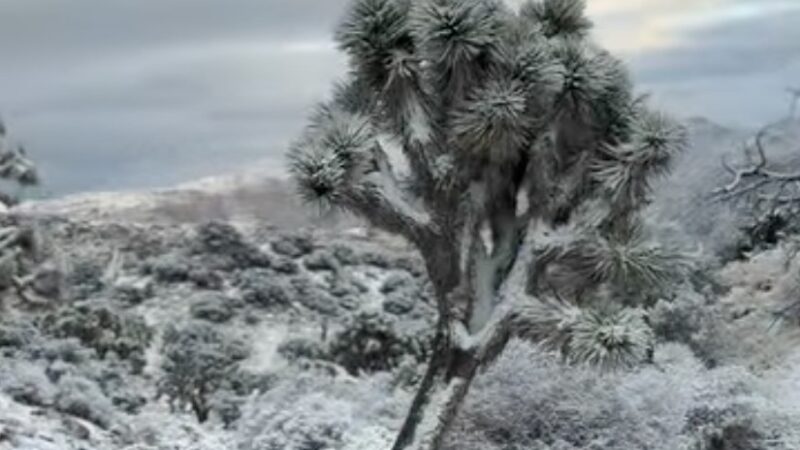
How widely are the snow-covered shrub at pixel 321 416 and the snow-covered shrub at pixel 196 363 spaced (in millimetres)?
737

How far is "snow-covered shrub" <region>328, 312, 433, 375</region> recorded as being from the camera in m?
19.1

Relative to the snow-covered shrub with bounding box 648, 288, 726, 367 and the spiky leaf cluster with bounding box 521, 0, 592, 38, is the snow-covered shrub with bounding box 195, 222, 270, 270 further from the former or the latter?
the spiky leaf cluster with bounding box 521, 0, 592, 38

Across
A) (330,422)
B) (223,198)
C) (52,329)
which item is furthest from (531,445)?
(223,198)

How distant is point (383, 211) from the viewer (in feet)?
47.2

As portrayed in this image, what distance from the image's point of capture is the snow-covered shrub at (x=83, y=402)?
15891mm

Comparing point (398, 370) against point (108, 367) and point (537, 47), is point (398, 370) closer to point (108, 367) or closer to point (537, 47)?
point (108, 367)

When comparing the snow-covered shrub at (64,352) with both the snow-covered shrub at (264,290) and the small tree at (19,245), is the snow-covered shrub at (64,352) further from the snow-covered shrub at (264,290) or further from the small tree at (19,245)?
the snow-covered shrub at (264,290)

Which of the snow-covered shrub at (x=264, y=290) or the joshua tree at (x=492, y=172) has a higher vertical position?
the joshua tree at (x=492, y=172)

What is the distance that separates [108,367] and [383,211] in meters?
4.99

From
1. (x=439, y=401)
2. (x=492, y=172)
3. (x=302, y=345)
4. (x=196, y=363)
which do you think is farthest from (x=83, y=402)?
(x=492, y=172)

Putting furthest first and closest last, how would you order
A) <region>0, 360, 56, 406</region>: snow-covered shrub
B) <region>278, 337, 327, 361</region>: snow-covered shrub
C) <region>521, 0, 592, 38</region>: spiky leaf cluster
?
<region>278, 337, 327, 361</region>: snow-covered shrub < <region>0, 360, 56, 406</region>: snow-covered shrub < <region>521, 0, 592, 38</region>: spiky leaf cluster

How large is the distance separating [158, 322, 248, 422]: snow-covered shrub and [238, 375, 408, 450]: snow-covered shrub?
74cm

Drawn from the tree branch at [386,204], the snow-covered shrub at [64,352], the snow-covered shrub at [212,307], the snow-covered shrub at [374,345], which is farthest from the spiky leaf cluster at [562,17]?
the snow-covered shrub at [212,307]

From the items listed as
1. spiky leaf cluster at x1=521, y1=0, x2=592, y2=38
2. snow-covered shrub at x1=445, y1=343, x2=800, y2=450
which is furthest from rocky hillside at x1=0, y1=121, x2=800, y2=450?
spiky leaf cluster at x1=521, y1=0, x2=592, y2=38
